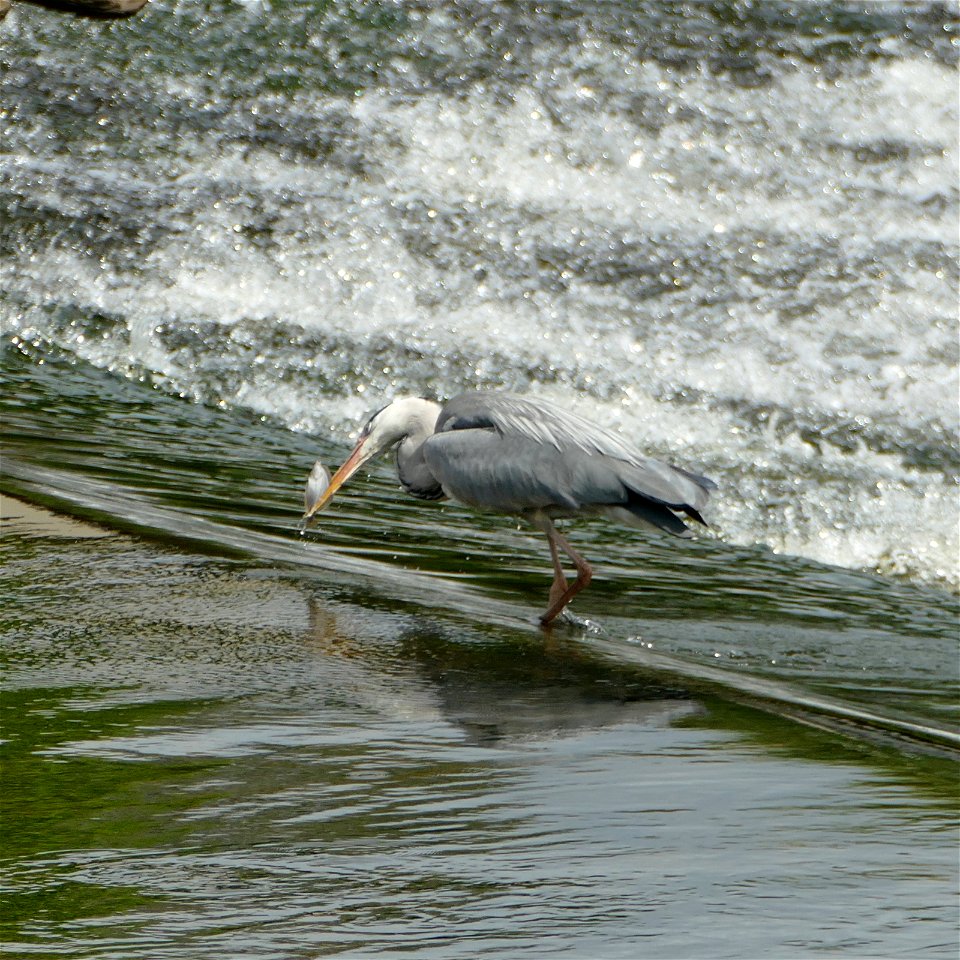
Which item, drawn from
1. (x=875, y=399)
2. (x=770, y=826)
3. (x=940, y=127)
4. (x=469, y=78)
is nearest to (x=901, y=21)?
(x=940, y=127)

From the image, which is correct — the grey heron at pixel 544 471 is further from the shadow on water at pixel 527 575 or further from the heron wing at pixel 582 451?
the shadow on water at pixel 527 575

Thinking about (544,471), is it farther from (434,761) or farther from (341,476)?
Result: (434,761)

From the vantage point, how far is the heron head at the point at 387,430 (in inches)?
263

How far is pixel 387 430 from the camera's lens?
675cm

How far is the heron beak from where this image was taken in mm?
6633

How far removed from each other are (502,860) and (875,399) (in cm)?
826

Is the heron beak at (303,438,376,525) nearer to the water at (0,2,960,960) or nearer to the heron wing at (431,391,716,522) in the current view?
the water at (0,2,960,960)

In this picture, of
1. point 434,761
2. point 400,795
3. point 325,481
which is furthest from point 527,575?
point 400,795

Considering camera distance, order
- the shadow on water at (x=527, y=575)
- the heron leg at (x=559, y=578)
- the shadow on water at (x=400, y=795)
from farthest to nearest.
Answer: the heron leg at (x=559, y=578)
the shadow on water at (x=527, y=575)
the shadow on water at (x=400, y=795)

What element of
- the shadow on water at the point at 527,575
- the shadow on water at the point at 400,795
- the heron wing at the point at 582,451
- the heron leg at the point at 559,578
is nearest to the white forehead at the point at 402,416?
the heron wing at the point at 582,451

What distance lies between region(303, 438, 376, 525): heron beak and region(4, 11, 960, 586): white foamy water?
285 cm

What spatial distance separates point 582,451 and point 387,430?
0.92 m

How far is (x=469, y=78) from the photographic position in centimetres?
1486

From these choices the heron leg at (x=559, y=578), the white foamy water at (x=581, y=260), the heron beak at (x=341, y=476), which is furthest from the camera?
the white foamy water at (x=581, y=260)
